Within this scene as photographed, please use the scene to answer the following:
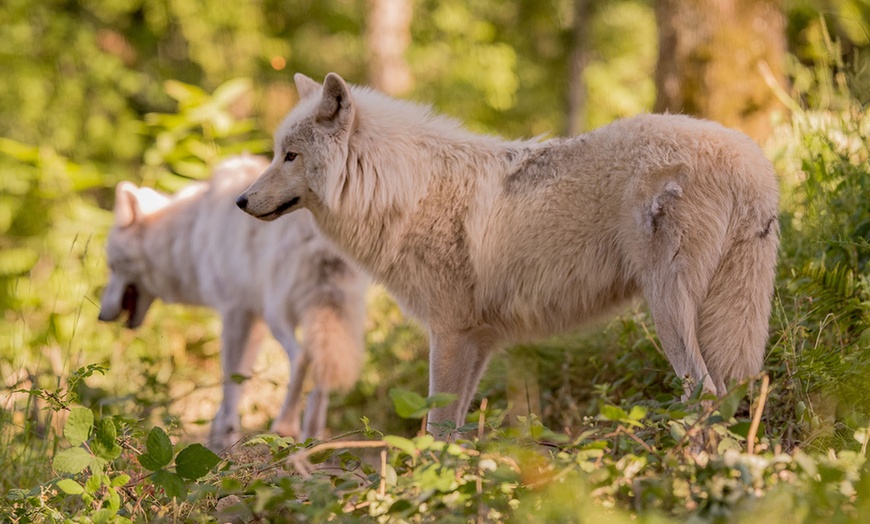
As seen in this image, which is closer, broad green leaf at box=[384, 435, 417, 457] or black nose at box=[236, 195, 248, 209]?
broad green leaf at box=[384, 435, 417, 457]

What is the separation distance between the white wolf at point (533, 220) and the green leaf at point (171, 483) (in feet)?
4.17

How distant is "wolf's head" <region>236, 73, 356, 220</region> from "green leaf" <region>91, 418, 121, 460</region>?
1.51 m

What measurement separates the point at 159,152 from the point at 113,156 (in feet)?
23.0

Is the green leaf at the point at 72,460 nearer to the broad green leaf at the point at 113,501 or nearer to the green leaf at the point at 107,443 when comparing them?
the green leaf at the point at 107,443

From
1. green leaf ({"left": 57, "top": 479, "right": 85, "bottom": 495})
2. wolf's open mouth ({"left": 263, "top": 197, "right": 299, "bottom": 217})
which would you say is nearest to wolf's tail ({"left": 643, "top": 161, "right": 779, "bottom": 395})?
wolf's open mouth ({"left": 263, "top": 197, "right": 299, "bottom": 217})

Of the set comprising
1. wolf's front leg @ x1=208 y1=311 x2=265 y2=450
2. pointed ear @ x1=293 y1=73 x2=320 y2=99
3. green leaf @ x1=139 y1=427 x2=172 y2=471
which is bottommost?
wolf's front leg @ x1=208 y1=311 x2=265 y2=450

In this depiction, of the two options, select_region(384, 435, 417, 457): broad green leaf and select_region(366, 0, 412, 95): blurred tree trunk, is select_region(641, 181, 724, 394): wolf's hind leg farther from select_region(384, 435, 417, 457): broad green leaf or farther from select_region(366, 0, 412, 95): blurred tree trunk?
select_region(366, 0, 412, 95): blurred tree trunk

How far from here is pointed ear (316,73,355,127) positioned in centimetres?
411

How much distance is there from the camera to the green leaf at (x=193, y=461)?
2.89 m

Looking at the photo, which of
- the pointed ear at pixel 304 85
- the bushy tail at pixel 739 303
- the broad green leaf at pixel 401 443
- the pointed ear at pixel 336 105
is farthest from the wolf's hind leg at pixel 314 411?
the broad green leaf at pixel 401 443

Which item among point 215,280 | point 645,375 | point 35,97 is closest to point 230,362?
point 215,280

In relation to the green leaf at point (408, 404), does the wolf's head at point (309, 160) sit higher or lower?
higher

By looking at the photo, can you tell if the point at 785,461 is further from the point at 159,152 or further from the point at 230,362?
the point at 159,152

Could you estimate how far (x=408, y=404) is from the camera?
2455mm
